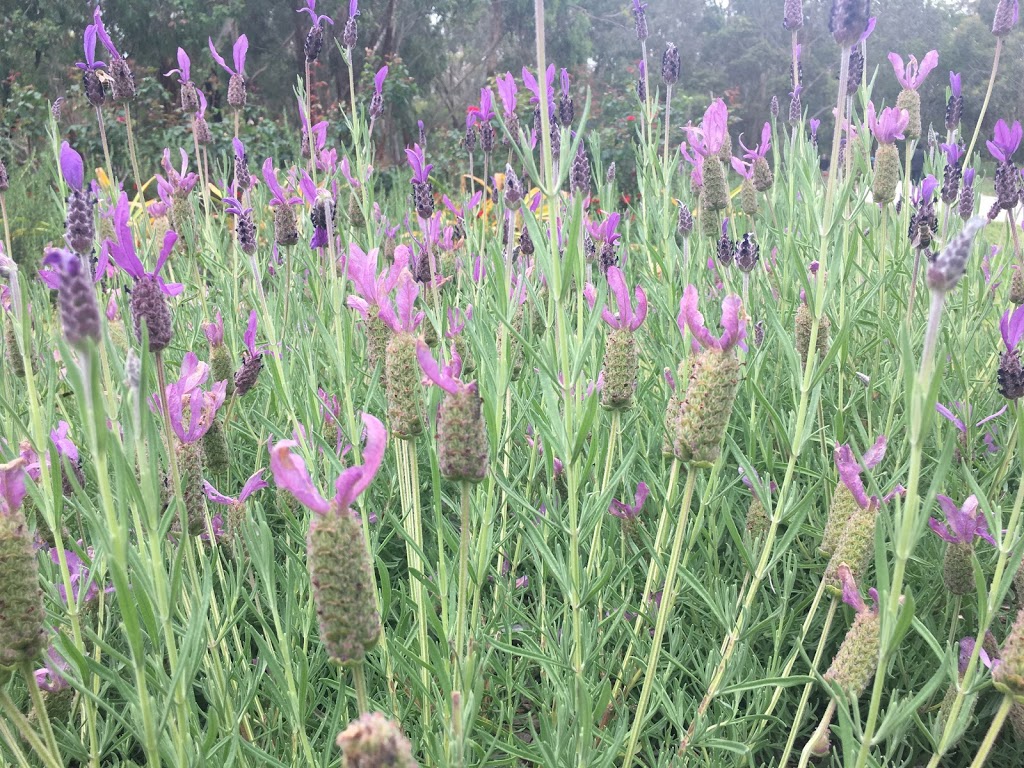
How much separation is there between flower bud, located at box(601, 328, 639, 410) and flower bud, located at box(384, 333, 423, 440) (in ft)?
1.00

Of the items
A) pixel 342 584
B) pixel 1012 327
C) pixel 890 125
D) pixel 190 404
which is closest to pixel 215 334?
pixel 190 404

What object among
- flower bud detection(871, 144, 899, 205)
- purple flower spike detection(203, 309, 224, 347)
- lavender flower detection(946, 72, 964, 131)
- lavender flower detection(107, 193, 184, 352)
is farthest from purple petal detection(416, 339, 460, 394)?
lavender flower detection(946, 72, 964, 131)

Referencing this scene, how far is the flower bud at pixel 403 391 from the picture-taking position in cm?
110

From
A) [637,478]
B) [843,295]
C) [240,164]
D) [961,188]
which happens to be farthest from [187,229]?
[961,188]

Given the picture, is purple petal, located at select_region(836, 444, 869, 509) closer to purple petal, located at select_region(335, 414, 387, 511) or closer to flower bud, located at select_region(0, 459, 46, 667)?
purple petal, located at select_region(335, 414, 387, 511)

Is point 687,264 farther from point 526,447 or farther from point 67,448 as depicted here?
point 67,448

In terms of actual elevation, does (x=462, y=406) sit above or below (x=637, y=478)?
above

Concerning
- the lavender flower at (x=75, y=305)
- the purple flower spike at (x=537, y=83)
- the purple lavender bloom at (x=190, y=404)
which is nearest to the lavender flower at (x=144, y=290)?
the purple lavender bloom at (x=190, y=404)

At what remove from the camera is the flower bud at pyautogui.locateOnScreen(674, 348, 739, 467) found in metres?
1.00

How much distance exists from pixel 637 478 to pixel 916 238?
31.4 inches

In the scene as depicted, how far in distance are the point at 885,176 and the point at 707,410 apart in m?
1.52

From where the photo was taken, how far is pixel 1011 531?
92 centimetres

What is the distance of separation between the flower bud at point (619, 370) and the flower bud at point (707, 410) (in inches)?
9.5

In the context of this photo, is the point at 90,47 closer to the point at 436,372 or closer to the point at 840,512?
the point at 436,372
